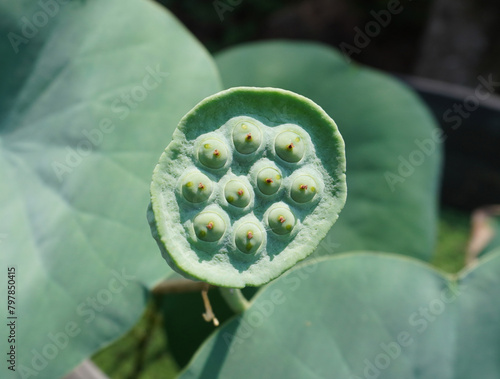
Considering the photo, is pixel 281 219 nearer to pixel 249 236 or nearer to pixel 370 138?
pixel 249 236

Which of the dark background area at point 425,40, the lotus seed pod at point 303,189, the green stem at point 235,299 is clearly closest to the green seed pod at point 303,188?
the lotus seed pod at point 303,189

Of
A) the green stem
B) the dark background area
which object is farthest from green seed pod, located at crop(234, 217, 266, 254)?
the dark background area

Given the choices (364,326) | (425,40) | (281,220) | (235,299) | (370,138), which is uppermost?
(281,220)

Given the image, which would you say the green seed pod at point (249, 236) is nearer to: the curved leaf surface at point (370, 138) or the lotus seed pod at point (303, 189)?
the lotus seed pod at point (303, 189)

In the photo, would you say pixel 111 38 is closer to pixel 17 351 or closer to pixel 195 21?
pixel 17 351

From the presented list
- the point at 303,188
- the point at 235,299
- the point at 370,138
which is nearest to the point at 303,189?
the point at 303,188

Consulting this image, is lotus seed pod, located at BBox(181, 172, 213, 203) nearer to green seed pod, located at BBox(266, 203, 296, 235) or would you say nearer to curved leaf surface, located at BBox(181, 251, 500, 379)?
green seed pod, located at BBox(266, 203, 296, 235)
